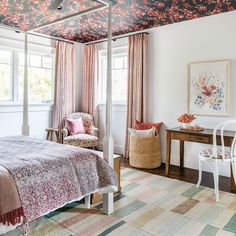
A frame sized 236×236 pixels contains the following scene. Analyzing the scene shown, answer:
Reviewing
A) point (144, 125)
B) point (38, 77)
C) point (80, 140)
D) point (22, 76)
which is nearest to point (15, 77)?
point (22, 76)

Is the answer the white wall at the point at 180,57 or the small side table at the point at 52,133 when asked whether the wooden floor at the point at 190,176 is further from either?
the small side table at the point at 52,133

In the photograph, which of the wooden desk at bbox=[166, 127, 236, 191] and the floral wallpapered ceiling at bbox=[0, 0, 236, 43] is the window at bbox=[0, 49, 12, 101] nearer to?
the floral wallpapered ceiling at bbox=[0, 0, 236, 43]

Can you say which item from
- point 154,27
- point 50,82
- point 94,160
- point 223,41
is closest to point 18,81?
point 50,82

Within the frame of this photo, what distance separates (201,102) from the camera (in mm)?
3871

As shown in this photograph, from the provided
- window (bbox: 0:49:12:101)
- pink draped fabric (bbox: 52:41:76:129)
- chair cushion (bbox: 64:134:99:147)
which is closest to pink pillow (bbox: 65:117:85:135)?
chair cushion (bbox: 64:134:99:147)

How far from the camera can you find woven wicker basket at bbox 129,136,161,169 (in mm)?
4020

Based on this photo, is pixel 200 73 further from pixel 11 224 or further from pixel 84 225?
pixel 11 224

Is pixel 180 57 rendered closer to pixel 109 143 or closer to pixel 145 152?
pixel 145 152

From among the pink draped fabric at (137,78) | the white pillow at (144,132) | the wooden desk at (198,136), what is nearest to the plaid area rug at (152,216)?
the wooden desk at (198,136)

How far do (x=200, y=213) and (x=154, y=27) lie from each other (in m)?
3.22

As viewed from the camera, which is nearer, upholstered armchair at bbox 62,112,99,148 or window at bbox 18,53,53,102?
upholstered armchair at bbox 62,112,99,148

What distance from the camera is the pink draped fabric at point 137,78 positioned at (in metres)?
4.41

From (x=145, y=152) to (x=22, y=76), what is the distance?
109 inches

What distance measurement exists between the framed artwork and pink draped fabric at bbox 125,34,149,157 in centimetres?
85
